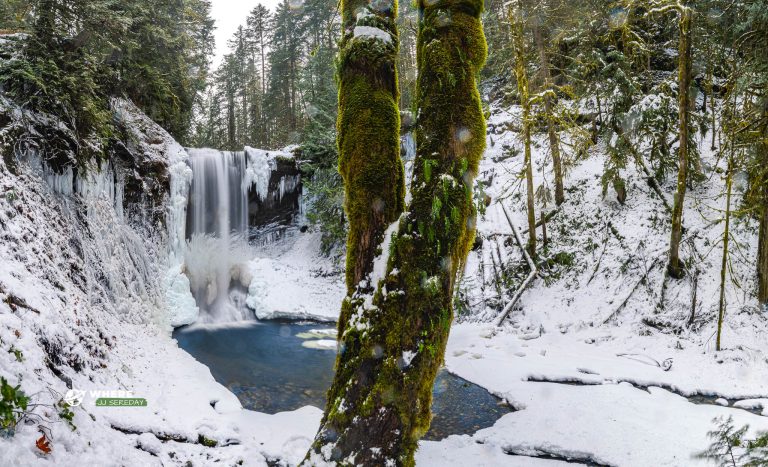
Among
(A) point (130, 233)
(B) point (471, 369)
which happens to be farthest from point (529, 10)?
(A) point (130, 233)

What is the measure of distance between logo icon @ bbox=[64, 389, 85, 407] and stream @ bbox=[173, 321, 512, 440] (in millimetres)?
2484

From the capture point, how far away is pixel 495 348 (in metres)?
9.05

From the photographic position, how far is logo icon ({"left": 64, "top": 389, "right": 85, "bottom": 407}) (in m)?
4.11

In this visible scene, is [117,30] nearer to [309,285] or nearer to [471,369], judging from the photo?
[309,285]

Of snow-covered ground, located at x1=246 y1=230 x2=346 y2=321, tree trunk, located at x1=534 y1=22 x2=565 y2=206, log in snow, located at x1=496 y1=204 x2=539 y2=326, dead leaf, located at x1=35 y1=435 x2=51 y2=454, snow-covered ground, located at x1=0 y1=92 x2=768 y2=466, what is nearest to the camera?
dead leaf, located at x1=35 y1=435 x2=51 y2=454

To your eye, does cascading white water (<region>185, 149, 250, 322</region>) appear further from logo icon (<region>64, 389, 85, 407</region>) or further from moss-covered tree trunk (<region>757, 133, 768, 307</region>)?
Result: moss-covered tree trunk (<region>757, 133, 768, 307</region>)

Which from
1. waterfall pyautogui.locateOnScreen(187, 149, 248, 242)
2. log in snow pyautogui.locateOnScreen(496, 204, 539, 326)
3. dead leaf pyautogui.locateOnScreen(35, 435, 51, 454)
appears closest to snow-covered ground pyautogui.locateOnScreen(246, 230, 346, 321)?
waterfall pyautogui.locateOnScreen(187, 149, 248, 242)

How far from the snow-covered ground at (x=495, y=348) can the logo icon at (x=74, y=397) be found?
9 centimetres

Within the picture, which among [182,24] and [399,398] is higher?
[182,24]

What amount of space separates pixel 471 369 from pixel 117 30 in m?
10.7

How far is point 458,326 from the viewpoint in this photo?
35.4ft

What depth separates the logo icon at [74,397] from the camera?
4.11 meters

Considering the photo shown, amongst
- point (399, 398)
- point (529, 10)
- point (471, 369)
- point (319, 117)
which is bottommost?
point (471, 369)

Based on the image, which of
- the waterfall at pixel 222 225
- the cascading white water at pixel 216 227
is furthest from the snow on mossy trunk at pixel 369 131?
the cascading white water at pixel 216 227
